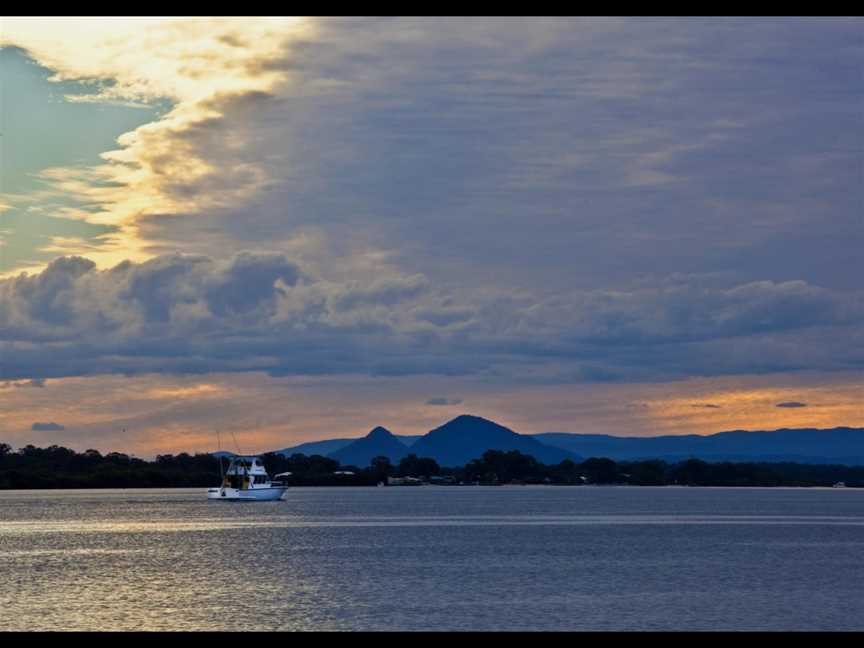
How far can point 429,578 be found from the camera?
69.9m

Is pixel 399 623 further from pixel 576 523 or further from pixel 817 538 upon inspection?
pixel 576 523

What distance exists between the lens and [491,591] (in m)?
62.2

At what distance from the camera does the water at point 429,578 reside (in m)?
51.7

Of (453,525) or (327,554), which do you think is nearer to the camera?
(327,554)

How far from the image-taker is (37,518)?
169 metres

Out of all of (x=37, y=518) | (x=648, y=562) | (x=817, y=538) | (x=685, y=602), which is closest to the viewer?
(x=685, y=602)

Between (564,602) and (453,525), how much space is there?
88.4 m

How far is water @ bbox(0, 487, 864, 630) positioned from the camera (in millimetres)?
51719

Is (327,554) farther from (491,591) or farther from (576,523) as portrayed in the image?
(576,523)
